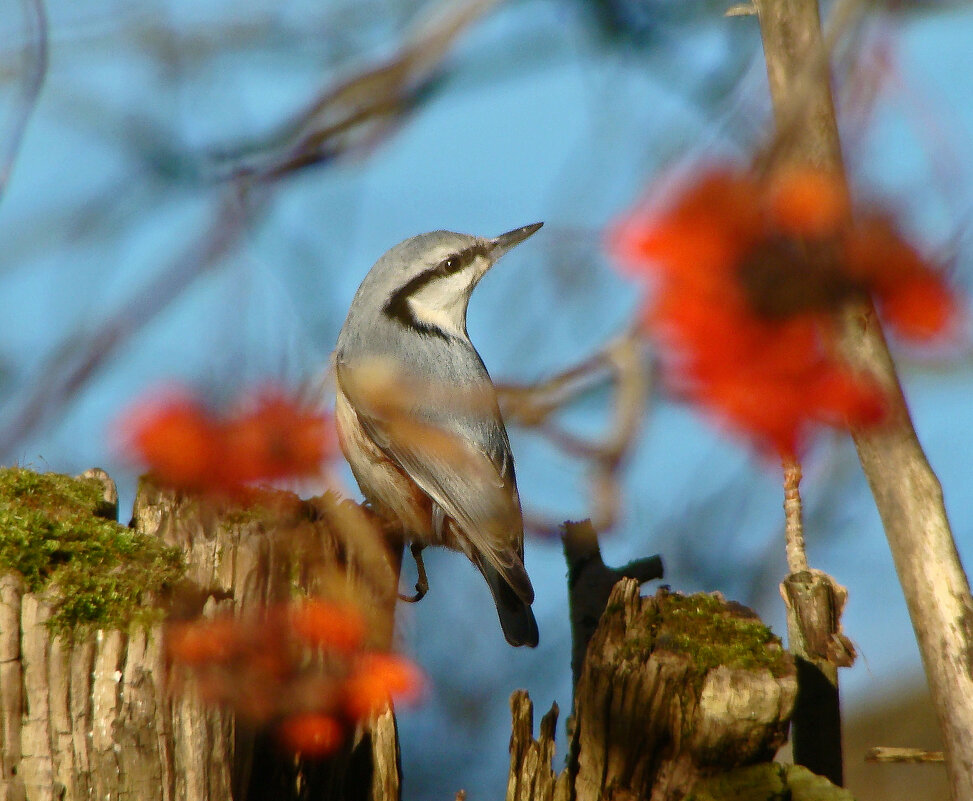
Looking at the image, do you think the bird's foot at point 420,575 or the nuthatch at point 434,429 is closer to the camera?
the nuthatch at point 434,429

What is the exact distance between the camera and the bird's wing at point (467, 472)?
101 inches

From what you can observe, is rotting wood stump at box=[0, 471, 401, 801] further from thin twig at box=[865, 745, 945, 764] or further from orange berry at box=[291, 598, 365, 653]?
thin twig at box=[865, 745, 945, 764]

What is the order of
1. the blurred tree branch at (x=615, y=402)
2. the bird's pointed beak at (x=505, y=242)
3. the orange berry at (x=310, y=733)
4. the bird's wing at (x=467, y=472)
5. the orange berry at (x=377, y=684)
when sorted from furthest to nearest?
the bird's pointed beak at (x=505, y=242)
the bird's wing at (x=467, y=472)
the orange berry at (x=377, y=684)
the orange berry at (x=310, y=733)
the blurred tree branch at (x=615, y=402)

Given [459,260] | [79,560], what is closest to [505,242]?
[459,260]

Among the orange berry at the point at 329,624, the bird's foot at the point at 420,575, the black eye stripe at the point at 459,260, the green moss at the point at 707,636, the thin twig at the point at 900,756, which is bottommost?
the thin twig at the point at 900,756

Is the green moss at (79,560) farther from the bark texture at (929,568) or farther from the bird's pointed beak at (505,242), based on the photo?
the bird's pointed beak at (505,242)

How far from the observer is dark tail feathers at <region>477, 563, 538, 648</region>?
2.60 meters

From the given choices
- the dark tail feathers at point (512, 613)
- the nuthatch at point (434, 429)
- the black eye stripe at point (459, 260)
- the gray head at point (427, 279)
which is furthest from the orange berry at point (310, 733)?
the black eye stripe at point (459, 260)

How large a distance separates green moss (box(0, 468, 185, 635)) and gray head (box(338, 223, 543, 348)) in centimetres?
161

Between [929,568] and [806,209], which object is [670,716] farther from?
[806,209]

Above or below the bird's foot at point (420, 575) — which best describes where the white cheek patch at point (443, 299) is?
above

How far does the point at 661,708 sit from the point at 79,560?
3.35ft

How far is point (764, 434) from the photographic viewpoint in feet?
4.59

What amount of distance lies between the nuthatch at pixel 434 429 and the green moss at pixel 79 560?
0.58m
